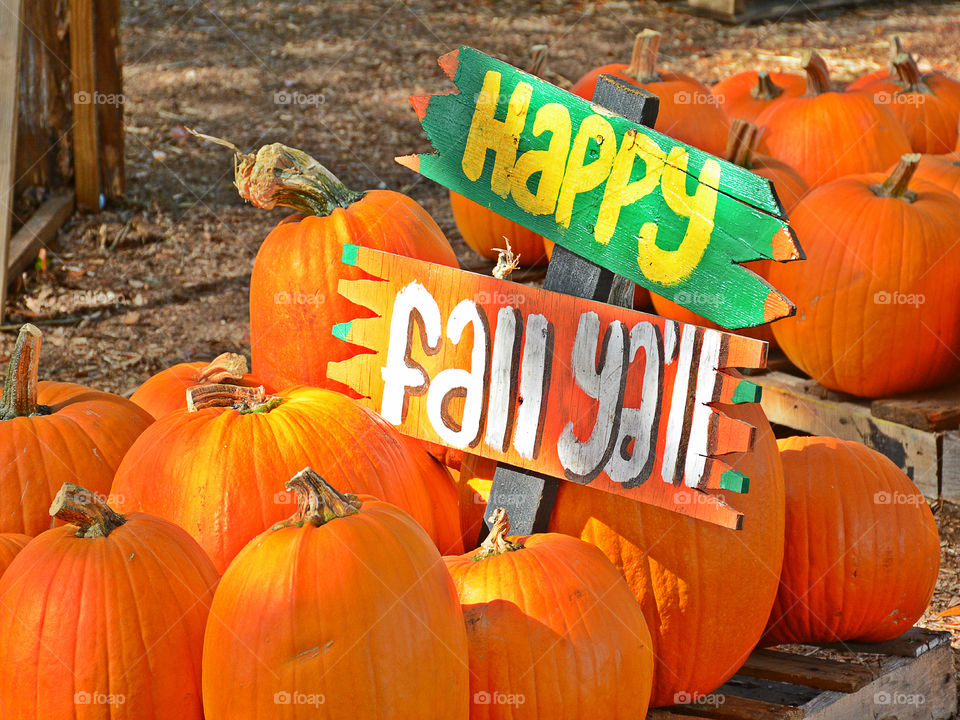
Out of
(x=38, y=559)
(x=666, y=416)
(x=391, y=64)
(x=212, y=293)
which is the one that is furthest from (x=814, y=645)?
(x=391, y=64)

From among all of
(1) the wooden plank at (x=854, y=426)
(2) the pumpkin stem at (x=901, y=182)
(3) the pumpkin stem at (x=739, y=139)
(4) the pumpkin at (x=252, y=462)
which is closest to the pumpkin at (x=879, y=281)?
(2) the pumpkin stem at (x=901, y=182)

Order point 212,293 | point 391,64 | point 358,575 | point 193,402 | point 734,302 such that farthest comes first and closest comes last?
point 391,64
point 212,293
point 193,402
point 734,302
point 358,575

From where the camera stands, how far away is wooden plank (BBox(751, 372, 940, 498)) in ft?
11.2

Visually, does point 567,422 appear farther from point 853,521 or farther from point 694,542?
point 853,521

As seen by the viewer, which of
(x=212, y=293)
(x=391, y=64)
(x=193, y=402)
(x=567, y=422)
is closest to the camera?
(x=567, y=422)

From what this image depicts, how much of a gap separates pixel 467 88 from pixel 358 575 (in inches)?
39.1

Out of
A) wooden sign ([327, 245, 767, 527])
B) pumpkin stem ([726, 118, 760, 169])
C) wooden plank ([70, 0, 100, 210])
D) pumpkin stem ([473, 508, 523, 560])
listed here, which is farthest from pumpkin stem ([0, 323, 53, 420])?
wooden plank ([70, 0, 100, 210])

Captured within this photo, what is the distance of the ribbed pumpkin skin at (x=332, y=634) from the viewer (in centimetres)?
156

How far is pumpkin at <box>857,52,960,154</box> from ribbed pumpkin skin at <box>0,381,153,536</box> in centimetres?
366

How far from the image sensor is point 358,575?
5.20ft

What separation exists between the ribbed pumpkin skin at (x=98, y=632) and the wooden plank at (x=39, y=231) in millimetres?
3655

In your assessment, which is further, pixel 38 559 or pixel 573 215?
pixel 573 215

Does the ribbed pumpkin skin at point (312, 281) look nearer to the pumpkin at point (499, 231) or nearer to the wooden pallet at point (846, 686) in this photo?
the wooden pallet at point (846, 686)

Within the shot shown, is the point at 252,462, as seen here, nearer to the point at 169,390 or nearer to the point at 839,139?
the point at 169,390
